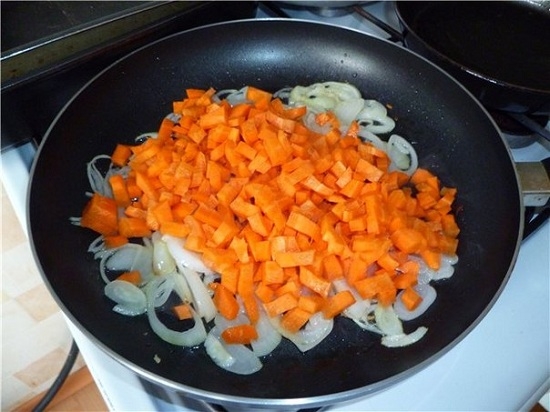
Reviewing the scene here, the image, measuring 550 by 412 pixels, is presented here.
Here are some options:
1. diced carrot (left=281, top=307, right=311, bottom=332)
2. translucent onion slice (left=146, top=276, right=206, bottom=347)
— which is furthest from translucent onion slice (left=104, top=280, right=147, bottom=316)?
diced carrot (left=281, top=307, right=311, bottom=332)

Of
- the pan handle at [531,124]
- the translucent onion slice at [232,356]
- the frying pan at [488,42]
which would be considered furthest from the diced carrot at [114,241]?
the pan handle at [531,124]

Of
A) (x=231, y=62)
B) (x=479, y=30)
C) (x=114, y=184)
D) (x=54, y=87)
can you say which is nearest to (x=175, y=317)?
(x=114, y=184)

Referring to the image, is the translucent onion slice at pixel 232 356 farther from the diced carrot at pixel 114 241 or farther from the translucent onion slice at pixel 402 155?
the translucent onion slice at pixel 402 155

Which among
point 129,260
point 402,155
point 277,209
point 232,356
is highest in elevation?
point 402,155

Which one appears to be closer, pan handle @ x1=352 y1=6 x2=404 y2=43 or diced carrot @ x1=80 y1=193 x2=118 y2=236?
diced carrot @ x1=80 y1=193 x2=118 y2=236

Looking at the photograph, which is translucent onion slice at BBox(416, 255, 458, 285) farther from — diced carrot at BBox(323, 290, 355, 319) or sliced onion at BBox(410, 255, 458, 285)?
diced carrot at BBox(323, 290, 355, 319)

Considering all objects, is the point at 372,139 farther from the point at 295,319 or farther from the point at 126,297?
the point at 126,297

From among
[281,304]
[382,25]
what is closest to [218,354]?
[281,304]
